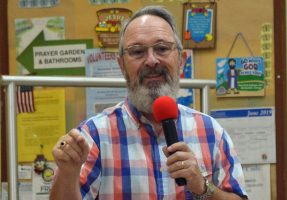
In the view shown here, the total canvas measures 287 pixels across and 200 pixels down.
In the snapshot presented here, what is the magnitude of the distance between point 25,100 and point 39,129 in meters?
0.14

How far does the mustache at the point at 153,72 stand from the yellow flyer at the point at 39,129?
0.90 meters

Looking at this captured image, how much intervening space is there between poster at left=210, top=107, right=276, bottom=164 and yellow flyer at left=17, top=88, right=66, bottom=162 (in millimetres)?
655

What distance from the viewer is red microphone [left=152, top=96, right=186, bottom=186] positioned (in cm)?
104

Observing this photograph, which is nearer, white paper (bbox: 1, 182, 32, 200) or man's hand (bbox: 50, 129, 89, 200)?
man's hand (bbox: 50, 129, 89, 200)

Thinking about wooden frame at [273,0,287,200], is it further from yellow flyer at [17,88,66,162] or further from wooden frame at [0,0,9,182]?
wooden frame at [0,0,9,182]

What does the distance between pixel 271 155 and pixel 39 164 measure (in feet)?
3.11

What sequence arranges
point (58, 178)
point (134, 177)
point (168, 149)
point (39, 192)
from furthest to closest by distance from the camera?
point (39, 192)
point (134, 177)
point (58, 178)
point (168, 149)

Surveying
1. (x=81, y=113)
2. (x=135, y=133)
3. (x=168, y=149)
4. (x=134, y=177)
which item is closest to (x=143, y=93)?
(x=135, y=133)

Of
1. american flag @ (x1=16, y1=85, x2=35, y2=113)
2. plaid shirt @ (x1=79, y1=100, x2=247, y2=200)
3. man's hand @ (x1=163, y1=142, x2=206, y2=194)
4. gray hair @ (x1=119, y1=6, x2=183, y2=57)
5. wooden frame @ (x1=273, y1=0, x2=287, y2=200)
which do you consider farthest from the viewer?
wooden frame @ (x1=273, y1=0, x2=287, y2=200)

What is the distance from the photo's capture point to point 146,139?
132cm

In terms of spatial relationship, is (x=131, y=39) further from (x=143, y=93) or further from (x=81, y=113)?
(x=81, y=113)

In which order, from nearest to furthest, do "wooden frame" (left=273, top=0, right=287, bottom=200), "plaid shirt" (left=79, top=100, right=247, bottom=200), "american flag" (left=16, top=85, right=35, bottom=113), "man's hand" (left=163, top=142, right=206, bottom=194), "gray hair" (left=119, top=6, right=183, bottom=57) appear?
"man's hand" (left=163, top=142, right=206, bottom=194)
"plaid shirt" (left=79, top=100, right=247, bottom=200)
"gray hair" (left=119, top=6, right=183, bottom=57)
"american flag" (left=16, top=85, right=35, bottom=113)
"wooden frame" (left=273, top=0, right=287, bottom=200)

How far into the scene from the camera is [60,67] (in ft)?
7.14

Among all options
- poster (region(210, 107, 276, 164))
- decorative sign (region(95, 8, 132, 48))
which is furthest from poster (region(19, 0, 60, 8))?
poster (region(210, 107, 276, 164))
